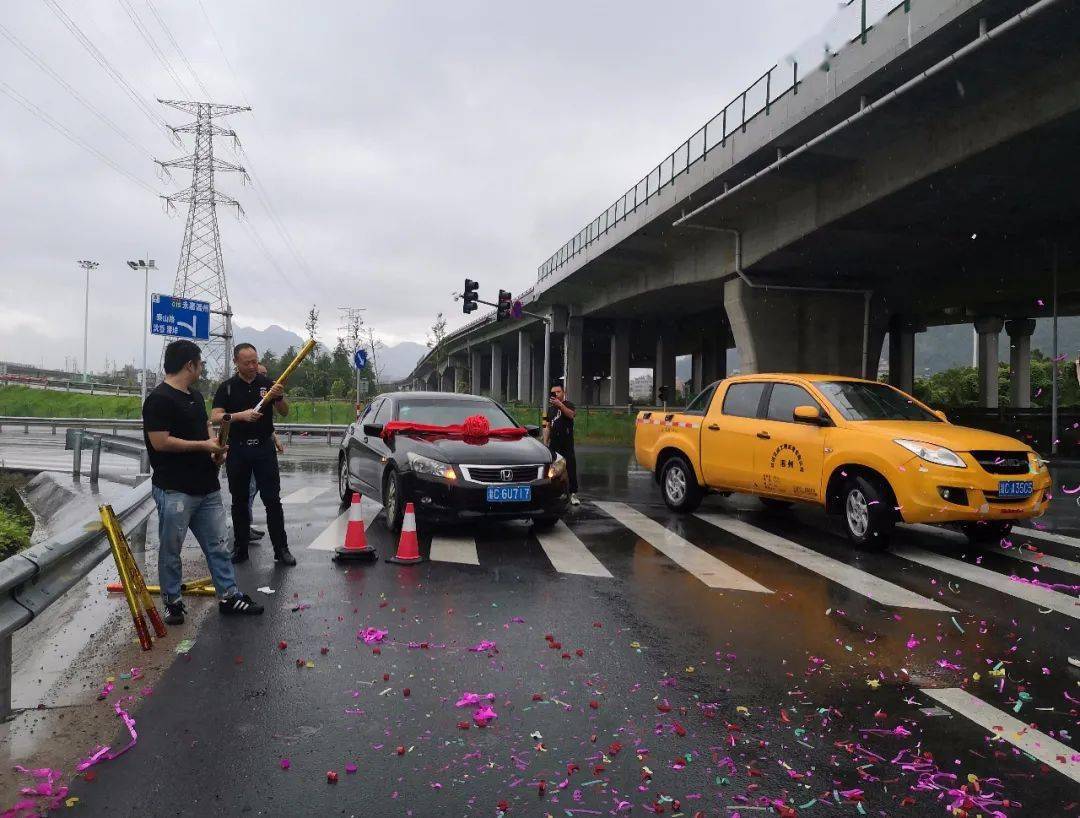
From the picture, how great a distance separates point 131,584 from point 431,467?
3.58 metres

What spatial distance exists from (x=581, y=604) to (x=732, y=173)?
54.8ft

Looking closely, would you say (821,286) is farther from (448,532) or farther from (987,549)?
(448,532)

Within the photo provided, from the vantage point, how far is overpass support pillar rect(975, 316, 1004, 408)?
46.8 m

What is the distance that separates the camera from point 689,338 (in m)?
56.7

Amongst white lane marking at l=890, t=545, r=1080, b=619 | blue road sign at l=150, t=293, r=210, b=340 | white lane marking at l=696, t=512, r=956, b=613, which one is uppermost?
blue road sign at l=150, t=293, r=210, b=340

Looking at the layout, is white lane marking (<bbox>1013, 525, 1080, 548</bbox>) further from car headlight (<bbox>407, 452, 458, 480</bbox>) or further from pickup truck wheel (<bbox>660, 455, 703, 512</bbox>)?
car headlight (<bbox>407, 452, 458, 480</bbox>)

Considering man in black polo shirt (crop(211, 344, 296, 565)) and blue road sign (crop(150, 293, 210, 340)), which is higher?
blue road sign (crop(150, 293, 210, 340))

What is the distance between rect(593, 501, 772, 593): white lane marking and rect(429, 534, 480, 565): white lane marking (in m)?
1.86

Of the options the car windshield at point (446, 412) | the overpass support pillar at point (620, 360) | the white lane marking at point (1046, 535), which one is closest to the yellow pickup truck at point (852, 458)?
the white lane marking at point (1046, 535)

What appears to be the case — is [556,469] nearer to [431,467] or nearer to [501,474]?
[501,474]

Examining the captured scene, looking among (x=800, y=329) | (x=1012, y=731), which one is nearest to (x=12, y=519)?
(x=1012, y=731)

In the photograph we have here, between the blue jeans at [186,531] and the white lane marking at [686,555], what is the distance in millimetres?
3693

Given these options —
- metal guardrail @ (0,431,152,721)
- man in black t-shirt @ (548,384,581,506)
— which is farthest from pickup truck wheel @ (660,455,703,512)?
metal guardrail @ (0,431,152,721)

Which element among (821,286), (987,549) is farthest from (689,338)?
(987,549)
